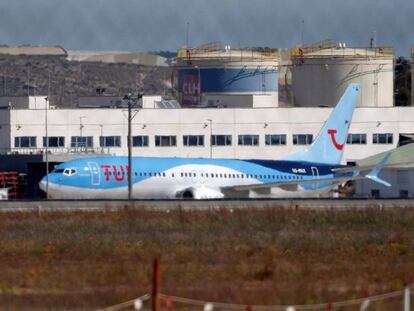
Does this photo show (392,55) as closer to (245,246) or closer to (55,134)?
(55,134)

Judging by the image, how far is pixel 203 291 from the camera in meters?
32.1

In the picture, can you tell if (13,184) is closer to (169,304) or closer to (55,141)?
(55,141)

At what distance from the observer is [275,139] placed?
10238cm

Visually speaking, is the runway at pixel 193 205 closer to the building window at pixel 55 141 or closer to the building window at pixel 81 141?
the building window at pixel 55 141

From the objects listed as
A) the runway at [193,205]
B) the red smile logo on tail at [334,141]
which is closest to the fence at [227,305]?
the runway at [193,205]

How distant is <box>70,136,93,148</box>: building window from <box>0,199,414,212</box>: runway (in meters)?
37.8

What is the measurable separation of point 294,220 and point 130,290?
853 inches

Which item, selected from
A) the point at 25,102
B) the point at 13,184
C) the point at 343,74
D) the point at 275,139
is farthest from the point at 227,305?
the point at 25,102

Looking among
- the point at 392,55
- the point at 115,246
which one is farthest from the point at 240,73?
the point at 115,246

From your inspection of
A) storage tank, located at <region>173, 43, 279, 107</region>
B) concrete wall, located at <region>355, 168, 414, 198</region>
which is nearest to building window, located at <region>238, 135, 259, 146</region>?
A: storage tank, located at <region>173, 43, 279, 107</region>

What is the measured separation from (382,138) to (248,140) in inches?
438

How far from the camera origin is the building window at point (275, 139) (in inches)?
4023

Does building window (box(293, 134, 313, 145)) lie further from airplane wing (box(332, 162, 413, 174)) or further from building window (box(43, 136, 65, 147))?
building window (box(43, 136, 65, 147))

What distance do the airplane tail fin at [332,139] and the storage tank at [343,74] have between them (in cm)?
2621
